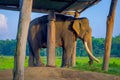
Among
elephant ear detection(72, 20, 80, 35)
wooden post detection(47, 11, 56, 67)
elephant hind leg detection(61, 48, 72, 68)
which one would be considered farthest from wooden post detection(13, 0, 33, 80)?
elephant ear detection(72, 20, 80, 35)

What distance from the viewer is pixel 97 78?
8.40 m

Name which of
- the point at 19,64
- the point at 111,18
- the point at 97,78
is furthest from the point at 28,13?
the point at 111,18

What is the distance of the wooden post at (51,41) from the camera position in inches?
450

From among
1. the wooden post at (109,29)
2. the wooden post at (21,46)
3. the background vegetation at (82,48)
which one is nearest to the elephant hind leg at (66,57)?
the wooden post at (109,29)

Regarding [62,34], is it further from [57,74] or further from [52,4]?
[57,74]

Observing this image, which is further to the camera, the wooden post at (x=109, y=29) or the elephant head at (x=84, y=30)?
the elephant head at (x=84, y=30)

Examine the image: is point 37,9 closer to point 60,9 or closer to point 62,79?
point 60,9

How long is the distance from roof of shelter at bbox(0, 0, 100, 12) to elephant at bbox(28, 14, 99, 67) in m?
0.45

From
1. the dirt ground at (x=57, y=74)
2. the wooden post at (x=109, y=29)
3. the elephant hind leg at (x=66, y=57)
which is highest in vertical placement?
the wooden post at (x=109, y=29)

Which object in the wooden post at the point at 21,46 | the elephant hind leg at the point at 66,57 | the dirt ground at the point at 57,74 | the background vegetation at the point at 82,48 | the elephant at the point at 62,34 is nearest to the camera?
the wooden post at the point at 21,46

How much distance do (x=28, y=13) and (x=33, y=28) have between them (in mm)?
6300

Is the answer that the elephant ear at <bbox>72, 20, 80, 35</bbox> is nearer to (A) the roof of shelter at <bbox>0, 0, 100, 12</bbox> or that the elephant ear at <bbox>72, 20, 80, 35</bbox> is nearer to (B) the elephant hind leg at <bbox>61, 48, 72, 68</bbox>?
(A) the roof of shelter at <bbox>0, 0, 100, 12</bbox>

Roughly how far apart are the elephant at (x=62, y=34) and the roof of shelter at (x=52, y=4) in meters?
0.45

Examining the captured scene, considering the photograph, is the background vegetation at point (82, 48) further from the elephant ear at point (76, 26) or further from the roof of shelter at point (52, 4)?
the roof of shelter at point (52, 4)
